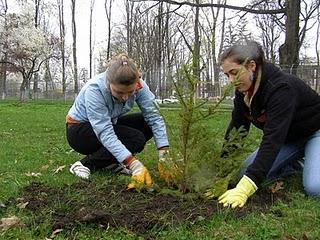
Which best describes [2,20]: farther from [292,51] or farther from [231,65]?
[231,65]

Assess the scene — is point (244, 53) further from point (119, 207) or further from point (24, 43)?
point (24, 43)

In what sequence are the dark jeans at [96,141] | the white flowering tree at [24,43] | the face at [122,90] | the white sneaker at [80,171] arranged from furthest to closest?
the white flowering tree at [24,43]
the dark jeans at [96,141]
the white sneaker at [80,171]
the face at [122,90]

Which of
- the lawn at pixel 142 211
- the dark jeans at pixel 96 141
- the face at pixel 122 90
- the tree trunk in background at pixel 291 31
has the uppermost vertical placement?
the tree trunk in background at pixel 291 31

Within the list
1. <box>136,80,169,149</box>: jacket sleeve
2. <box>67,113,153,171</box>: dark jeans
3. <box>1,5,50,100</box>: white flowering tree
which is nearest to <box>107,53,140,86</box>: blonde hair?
<box>136,80,169,149</box>: jacket sleeve

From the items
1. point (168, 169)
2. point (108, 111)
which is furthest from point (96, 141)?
point (168, 169)

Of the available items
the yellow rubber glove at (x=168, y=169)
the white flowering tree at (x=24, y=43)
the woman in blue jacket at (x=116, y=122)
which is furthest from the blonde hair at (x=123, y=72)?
the white flowering tree at (x=24, y=43)

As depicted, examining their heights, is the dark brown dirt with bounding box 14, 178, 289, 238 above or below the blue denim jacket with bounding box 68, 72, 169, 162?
below

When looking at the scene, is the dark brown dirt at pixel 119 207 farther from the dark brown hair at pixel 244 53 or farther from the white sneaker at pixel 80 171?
the dark brown hair at pixel 244 53

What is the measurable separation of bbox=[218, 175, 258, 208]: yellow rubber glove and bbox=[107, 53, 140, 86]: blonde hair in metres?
1.17

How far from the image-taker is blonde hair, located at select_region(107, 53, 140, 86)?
368cm

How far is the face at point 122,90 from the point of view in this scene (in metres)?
3.81

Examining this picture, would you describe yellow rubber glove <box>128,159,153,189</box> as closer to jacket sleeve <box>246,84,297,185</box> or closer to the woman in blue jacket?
the woman in blue jacket

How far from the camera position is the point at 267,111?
11.5ft

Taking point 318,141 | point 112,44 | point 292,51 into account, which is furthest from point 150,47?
point 318,141
